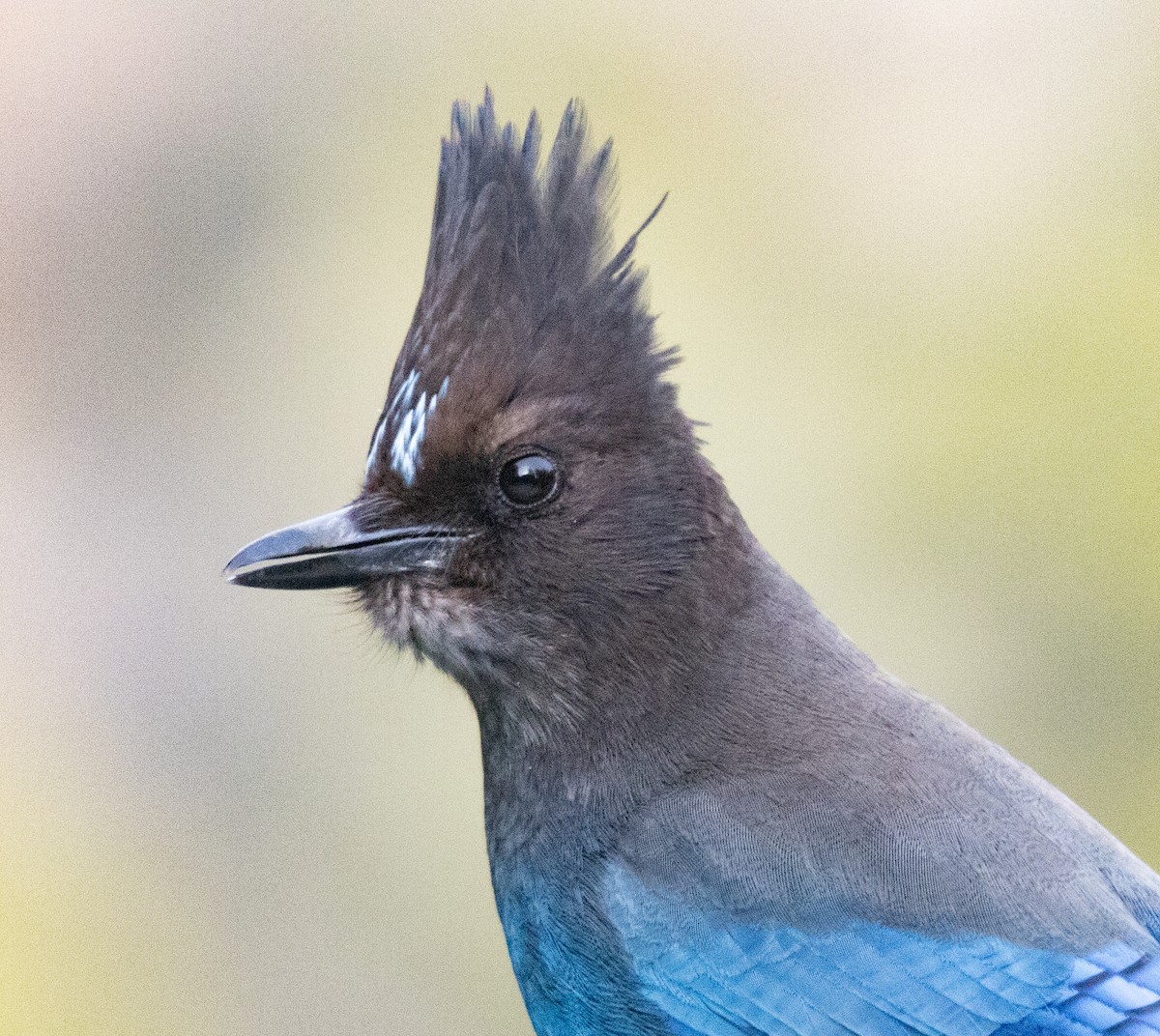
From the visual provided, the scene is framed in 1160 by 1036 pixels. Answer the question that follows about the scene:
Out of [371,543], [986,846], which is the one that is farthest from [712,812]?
[371,543]

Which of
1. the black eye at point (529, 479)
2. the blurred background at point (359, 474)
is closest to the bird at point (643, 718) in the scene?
the black eye at point (529, 479)

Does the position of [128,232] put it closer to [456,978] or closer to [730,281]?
[730,281]

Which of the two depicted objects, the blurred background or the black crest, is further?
the blurred background

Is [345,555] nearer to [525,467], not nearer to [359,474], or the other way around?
[525,467]

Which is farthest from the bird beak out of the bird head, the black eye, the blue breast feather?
the blue breast feather

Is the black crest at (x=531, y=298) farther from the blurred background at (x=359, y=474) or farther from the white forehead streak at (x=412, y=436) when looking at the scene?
the blurred background at (x=359, y=474)

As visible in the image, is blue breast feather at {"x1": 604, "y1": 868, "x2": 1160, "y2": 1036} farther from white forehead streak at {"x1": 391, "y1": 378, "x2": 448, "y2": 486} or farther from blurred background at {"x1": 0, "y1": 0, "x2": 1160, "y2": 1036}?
blurred background at {"x1": 0, "y1": 0, "x2": 1160, "y2": 1036}

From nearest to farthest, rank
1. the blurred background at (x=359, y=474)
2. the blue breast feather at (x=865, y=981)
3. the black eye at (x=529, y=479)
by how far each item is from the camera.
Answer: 1. the blue breast feather at (x=865, y=981)
2. the black eye at (x=529, y=479)
3. the blurred background at (x=359, y=474)
